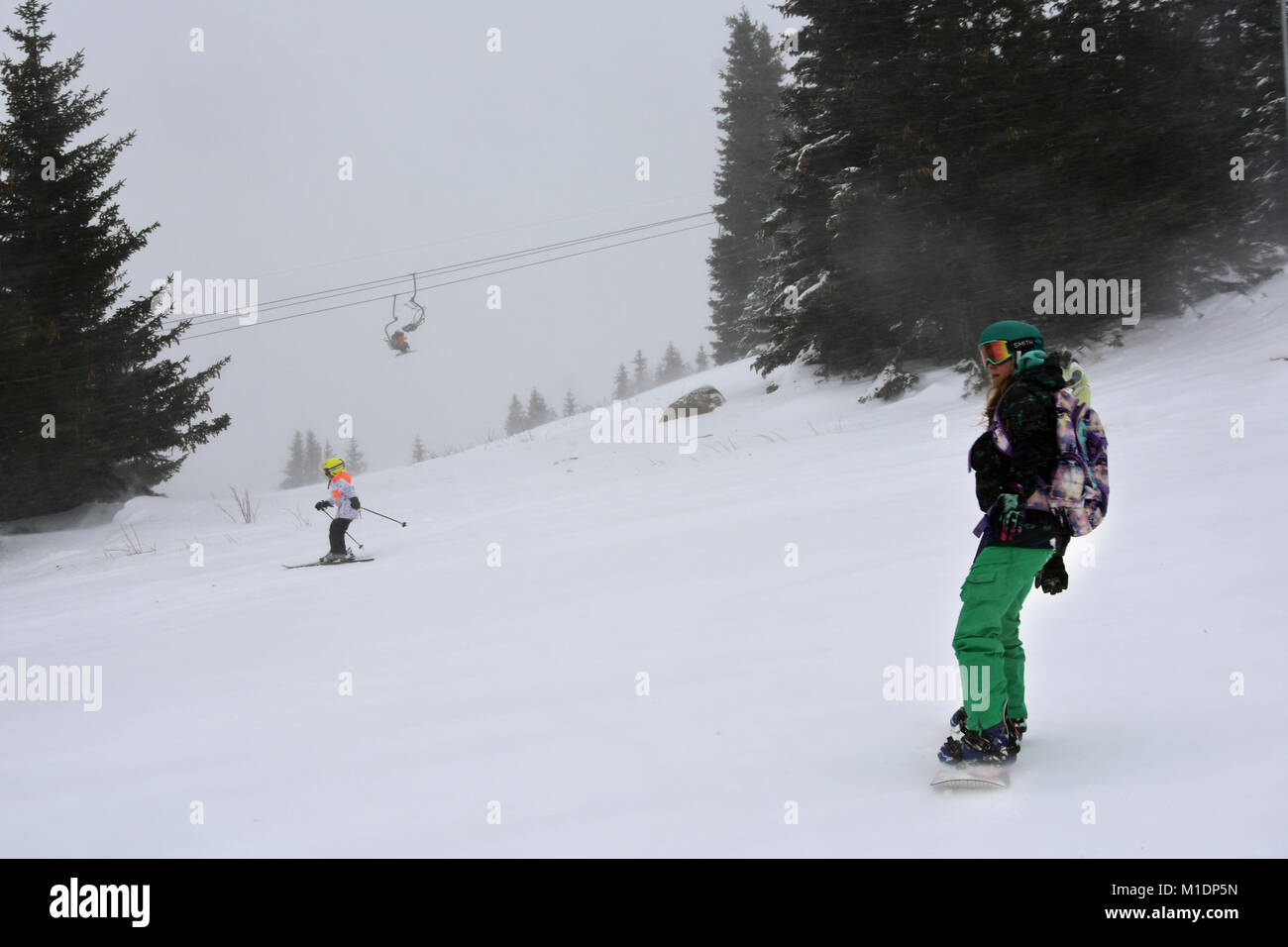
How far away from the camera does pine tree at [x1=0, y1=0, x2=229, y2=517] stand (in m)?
16.5

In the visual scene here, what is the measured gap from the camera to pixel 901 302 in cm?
1534

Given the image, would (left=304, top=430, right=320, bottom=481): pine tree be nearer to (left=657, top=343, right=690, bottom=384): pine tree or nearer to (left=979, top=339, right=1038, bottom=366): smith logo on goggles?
(left=657, top=343, right=690, bottom=384): pine tree

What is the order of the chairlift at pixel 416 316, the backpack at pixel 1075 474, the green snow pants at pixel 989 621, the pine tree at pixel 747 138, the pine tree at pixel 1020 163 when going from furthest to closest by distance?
the pine tree at pixel 747 138 → the chairlift at pixel 416 316 → the pine tree at pixel 1020 163 → the green snow pants at pixel 989 621 → the backpack at pixel 1075 474

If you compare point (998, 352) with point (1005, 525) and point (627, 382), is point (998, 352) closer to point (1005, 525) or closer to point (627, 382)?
point (1005, 525)

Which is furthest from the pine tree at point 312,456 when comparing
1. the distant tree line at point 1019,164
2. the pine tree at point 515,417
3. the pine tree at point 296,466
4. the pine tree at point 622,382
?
the distant tree line at point 1019,164

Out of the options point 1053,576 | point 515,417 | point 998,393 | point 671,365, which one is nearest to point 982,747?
point 1053,576

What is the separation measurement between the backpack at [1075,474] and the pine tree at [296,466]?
84202mm

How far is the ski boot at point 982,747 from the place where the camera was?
3441 millimetres

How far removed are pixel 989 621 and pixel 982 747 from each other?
55cm

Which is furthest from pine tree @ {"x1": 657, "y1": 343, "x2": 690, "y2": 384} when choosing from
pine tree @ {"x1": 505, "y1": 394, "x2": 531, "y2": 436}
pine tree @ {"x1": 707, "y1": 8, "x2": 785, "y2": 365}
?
pine tree @ {"x1": 707, "y1": 8, "x2": 785, "y2": 365}

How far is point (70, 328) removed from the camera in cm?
1777

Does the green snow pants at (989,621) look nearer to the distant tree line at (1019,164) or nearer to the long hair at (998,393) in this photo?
the long hair at (998,393)

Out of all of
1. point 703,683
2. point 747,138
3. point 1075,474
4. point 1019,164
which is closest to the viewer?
point 1075,474
